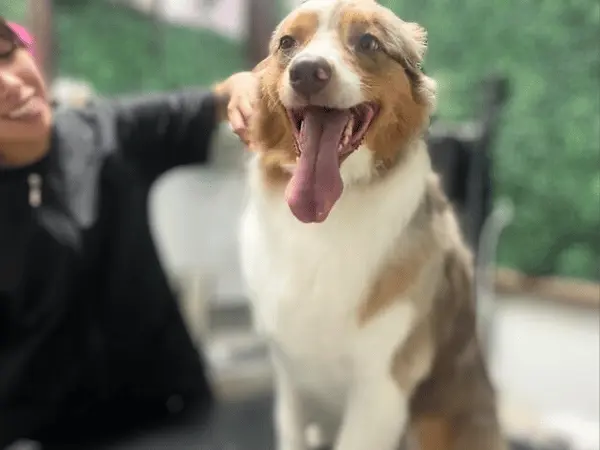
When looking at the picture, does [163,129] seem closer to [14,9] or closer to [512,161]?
[14,9]

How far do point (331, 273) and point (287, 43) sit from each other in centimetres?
17

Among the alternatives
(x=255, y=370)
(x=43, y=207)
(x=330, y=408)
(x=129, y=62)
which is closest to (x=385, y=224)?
(x=330, y=408)

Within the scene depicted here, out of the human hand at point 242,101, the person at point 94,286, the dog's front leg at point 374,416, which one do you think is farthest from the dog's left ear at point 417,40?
the person at point 94,286

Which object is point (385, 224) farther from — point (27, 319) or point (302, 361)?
point (27, 319)

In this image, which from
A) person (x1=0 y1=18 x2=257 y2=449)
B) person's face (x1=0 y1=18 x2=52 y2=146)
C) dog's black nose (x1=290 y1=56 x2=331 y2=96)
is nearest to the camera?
dog's black nose (x1=290 y1=56 x2=331 y2=96)

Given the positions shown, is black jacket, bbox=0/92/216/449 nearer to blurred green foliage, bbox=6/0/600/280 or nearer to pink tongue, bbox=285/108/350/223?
blurred green foliage, bbox=6/0/600/280

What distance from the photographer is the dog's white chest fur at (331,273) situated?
441 mm

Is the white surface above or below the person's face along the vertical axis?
below

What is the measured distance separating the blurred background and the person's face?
0.07m

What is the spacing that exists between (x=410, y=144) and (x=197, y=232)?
59cm

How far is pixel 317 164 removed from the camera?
353 millimetres

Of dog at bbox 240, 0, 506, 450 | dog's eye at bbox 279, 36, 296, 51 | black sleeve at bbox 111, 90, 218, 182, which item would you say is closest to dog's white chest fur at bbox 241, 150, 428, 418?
dog at bbox 240, 0, 506, 450

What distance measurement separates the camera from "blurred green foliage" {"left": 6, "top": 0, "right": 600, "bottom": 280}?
0.50 m

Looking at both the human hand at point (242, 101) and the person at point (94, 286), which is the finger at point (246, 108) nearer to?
the human hand at point (242, 101)
